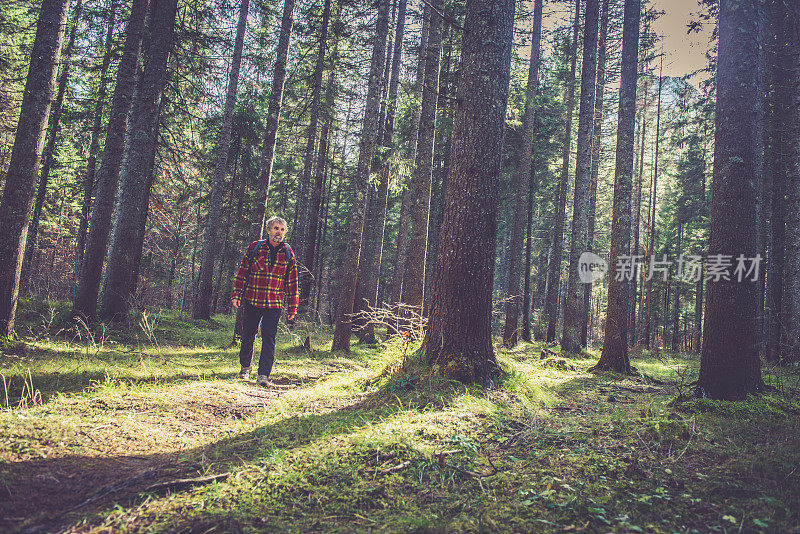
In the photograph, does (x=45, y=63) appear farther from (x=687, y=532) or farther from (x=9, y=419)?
(x=687, y=532)

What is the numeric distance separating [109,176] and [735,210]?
10990 millimetres

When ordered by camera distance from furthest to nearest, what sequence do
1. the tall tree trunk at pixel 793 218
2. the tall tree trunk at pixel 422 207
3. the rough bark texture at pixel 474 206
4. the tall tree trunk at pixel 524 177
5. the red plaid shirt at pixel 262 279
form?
the tall tree trunk at pixel 524 177
the tall tree trunk at pixel 793 218
the tall tree trunk at pixel 422 207
the red plaid shirt at pixel 262 279
the rough bark texture at pixel 474 206

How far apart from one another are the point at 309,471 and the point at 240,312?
781 centimetres

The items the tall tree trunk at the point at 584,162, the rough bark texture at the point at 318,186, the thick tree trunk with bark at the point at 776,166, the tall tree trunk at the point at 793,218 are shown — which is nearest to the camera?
the tall tree trunk at the point at 793,218

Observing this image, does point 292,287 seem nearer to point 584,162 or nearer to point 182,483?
point 182,483

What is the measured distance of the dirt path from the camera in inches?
87.0

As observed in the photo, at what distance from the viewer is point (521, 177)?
15.5m

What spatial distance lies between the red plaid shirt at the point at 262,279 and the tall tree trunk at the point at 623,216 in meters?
7.79

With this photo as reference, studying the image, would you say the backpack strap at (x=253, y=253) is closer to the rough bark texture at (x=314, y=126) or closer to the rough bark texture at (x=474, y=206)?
the rough bark texture at (x=474, y=206)

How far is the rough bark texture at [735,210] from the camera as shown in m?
4.89

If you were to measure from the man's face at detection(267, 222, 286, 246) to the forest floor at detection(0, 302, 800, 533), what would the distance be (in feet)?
7.05

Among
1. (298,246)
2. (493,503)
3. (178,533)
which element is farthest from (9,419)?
(298,246)

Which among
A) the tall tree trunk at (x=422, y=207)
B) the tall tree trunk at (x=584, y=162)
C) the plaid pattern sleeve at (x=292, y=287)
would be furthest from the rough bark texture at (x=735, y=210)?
the tall tree trunk at (x=584, y=162)

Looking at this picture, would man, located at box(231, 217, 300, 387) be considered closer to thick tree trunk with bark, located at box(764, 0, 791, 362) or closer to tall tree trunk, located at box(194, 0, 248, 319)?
tall tree trunk, located at box(194, 0, 248, 319)
